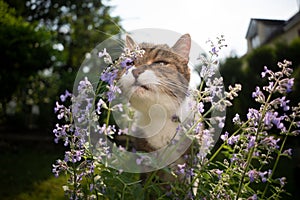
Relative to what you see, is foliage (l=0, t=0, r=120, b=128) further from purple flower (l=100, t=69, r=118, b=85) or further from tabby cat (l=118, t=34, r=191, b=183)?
purple flower (l=100, t=69, r=118, b=85)

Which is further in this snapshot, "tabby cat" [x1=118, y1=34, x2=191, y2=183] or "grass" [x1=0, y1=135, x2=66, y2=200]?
"grass" [x1=0, y1=135, x2=66, y2=200]

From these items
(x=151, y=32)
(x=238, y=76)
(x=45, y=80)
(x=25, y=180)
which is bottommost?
(x=25, y=180)

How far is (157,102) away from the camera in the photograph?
1.44m

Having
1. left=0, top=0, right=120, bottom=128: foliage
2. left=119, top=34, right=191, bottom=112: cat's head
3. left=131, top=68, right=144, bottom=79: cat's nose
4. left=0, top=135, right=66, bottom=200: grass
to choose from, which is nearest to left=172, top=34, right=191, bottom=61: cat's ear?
left=119, top=34, right=191, bottom=112: cat's head

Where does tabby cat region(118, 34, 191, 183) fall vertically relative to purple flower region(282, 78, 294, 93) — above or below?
below

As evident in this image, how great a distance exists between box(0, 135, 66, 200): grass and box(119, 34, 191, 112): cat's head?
1827 mm

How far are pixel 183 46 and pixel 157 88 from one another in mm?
229

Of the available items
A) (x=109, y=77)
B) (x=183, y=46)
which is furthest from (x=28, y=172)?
(x=109, y=77)

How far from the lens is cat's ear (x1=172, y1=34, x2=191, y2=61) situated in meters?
1.39

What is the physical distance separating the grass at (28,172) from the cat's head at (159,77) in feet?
5.99

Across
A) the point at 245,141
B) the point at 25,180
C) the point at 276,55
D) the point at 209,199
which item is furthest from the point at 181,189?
the point at 276,55

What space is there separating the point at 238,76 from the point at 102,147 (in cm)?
601

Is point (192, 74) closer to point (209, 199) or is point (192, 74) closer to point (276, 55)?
point (209, 199)

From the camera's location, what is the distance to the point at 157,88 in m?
1.43
